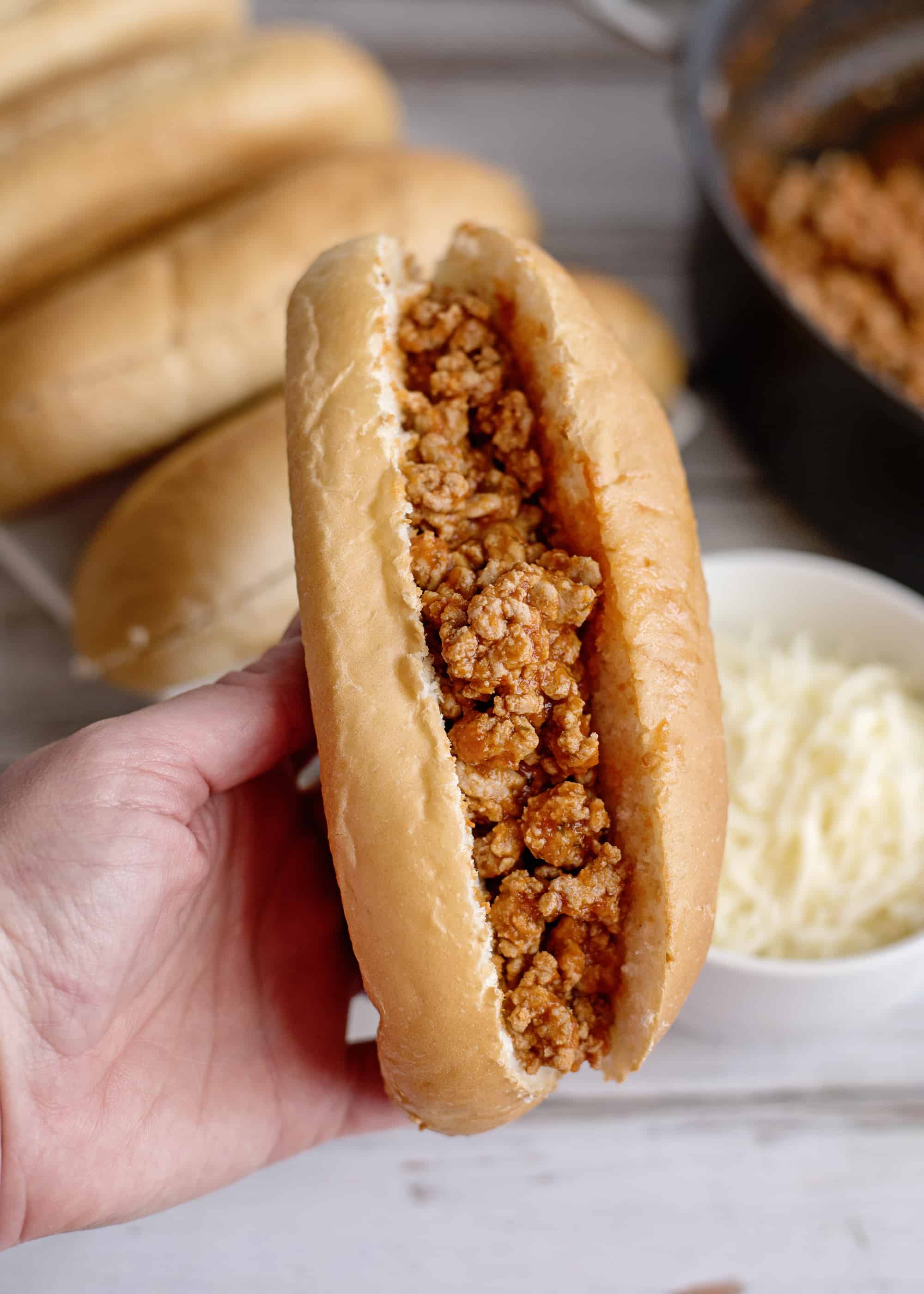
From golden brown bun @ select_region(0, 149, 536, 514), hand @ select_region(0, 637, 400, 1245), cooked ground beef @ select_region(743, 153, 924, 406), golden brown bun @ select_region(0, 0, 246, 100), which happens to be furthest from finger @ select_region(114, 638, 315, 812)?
golden brown bun @ select_region(0, 0, 246, 100)

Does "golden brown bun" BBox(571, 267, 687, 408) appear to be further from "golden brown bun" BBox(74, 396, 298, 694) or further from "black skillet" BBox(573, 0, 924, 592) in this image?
"golden brown bun" BBox(74, 396, 298, 694)

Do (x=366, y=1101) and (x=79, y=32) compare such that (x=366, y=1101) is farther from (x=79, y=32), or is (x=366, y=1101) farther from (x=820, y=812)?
(x=79, y=32)

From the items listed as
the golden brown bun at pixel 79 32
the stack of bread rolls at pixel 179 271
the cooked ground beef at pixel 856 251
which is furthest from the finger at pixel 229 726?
the golden brown bun at pixel 79 32

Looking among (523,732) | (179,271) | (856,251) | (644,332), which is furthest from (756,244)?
(523,732)

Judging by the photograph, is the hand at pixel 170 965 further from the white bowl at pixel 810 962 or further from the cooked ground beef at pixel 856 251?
the cooked ground beef at pixel 856 251

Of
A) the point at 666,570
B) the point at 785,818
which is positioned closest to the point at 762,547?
the point at 785,818
